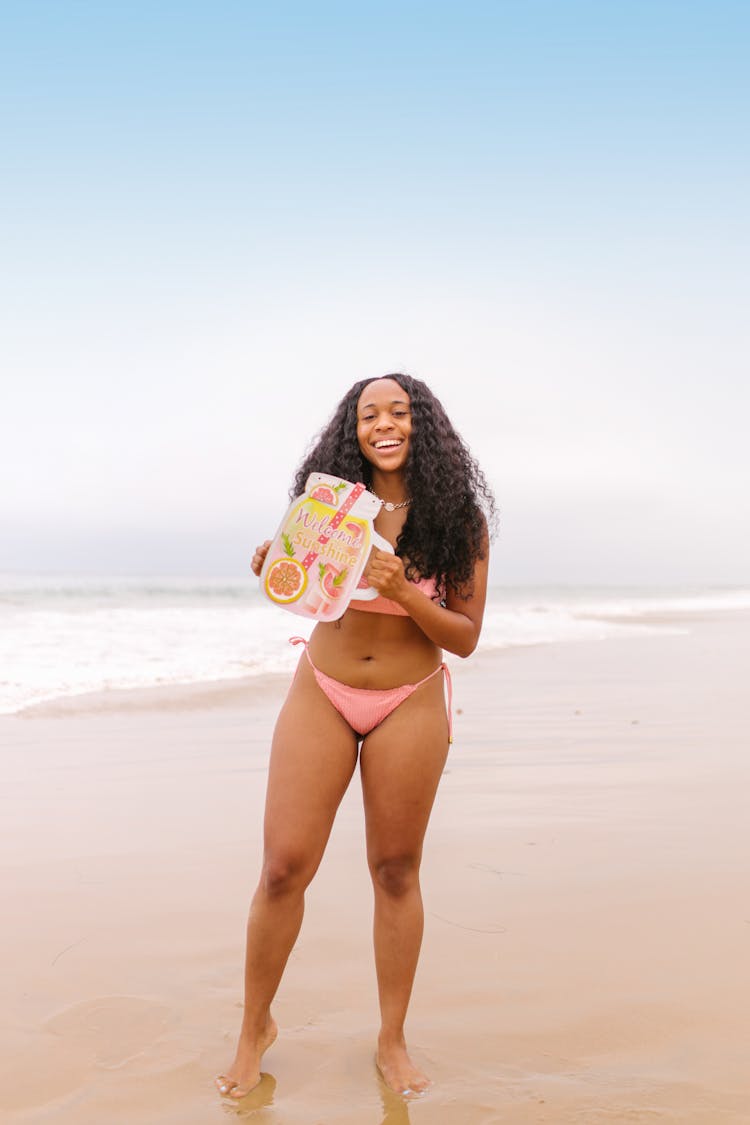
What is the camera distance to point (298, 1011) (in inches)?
121

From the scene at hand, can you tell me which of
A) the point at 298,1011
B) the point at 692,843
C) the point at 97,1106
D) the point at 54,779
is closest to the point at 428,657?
the point at 298,1011

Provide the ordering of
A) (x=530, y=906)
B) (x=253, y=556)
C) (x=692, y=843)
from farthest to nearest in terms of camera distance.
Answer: (x=692, y=843) < (x=530, y=906) < (x=253, y=556)

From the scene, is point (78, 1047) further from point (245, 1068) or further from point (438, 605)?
point (438, 605)

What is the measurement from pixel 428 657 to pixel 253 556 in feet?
2.03

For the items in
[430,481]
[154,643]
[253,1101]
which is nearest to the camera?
[253,1101]

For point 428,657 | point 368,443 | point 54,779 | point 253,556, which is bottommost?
point 54,779

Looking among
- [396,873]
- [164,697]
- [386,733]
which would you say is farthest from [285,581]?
[164,697]

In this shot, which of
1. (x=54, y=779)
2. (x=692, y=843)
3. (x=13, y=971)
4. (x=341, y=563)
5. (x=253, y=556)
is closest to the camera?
(x=341, y=563)

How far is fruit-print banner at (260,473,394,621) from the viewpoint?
270 cm

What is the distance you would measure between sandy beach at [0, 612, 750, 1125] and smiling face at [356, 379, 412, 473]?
1802 mm

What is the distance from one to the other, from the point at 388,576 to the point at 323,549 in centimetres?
25

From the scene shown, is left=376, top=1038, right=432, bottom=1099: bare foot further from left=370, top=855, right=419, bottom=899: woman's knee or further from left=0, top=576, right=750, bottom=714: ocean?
left=0, top=576, right=750, bottom=714: ocean

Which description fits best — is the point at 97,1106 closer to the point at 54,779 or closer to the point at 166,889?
the point at 166,889

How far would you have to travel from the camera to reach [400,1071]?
266 cm
